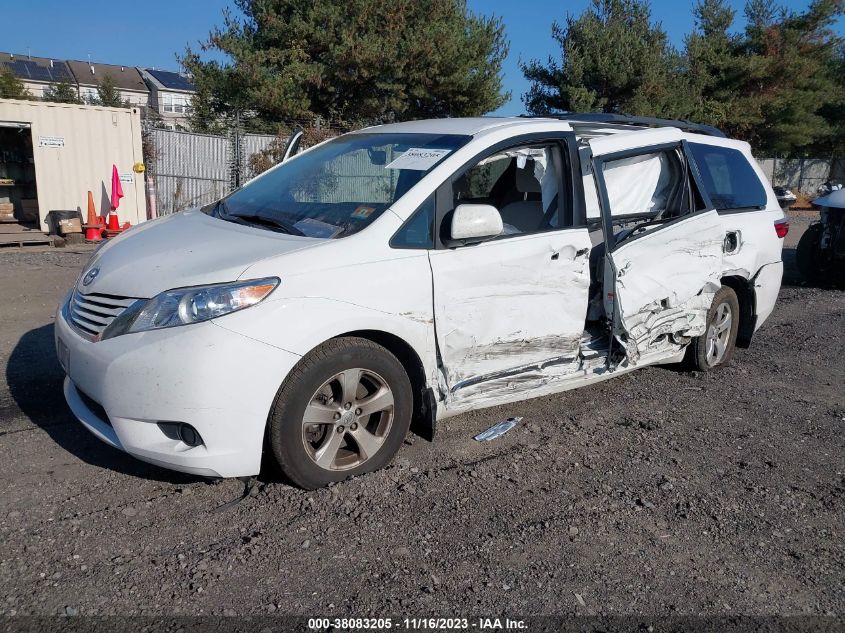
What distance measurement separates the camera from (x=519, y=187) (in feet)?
16.7

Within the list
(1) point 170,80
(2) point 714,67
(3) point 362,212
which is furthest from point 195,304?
(1) point 170,80

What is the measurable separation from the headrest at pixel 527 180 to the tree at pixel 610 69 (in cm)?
2298

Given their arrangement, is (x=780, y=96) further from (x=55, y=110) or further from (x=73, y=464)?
(x=73, y=464)

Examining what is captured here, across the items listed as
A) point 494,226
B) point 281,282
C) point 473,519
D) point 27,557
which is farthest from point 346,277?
point 27,557

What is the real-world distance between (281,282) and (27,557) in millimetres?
1558

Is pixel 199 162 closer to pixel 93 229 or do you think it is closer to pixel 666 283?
pixel 93 229

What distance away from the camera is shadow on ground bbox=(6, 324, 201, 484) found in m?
3.85

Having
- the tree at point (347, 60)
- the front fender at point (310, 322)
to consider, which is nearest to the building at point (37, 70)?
the tree at point (347, 60)

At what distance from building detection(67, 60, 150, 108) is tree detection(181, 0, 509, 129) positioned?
47.1 meters

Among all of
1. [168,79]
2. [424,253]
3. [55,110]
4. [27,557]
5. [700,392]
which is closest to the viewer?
[27,557]

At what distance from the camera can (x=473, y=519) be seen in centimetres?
349

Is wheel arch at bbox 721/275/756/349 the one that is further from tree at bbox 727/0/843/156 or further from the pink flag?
tree at bbox 727/0/843/156

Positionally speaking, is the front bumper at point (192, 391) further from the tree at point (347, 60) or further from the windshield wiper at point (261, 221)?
the tree at point (347, 60)

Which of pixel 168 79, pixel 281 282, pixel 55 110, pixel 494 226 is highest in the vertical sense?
pixel 168 79
